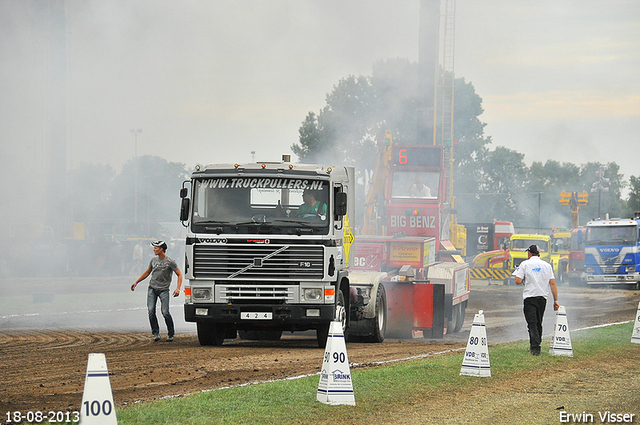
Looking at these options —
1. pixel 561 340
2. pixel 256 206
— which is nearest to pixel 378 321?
pixel 561 340

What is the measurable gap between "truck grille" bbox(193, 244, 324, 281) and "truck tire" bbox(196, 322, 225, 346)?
1406 millimetres

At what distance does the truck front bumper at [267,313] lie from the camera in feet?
45.8

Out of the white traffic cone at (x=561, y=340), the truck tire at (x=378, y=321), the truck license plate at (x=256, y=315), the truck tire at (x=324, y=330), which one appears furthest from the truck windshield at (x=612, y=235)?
the truck license plate at (x=256, y=315)

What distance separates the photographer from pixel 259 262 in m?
13.8

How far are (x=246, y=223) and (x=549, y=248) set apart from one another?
34133mm

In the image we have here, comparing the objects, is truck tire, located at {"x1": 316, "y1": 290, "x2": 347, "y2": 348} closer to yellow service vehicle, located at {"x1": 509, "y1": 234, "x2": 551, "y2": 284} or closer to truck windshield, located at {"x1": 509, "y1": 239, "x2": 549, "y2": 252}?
yellow service vehicle, located at {"x1": 509, "y1": 234, "x2": 551, "y2": 284}

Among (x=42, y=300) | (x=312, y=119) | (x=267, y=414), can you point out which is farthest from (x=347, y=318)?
(x=312, y=119)

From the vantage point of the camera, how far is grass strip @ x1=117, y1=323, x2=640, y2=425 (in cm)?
804

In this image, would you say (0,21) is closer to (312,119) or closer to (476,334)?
(476,334)

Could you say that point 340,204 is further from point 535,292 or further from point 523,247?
point 523,247

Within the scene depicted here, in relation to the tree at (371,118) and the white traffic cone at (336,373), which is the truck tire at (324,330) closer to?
the white traffic cone at (336,373)

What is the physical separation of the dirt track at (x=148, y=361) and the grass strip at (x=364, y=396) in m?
0.81

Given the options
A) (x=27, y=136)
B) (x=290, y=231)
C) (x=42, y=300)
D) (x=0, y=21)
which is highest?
(x=0, y=21)

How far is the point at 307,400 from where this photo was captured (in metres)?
8.98
